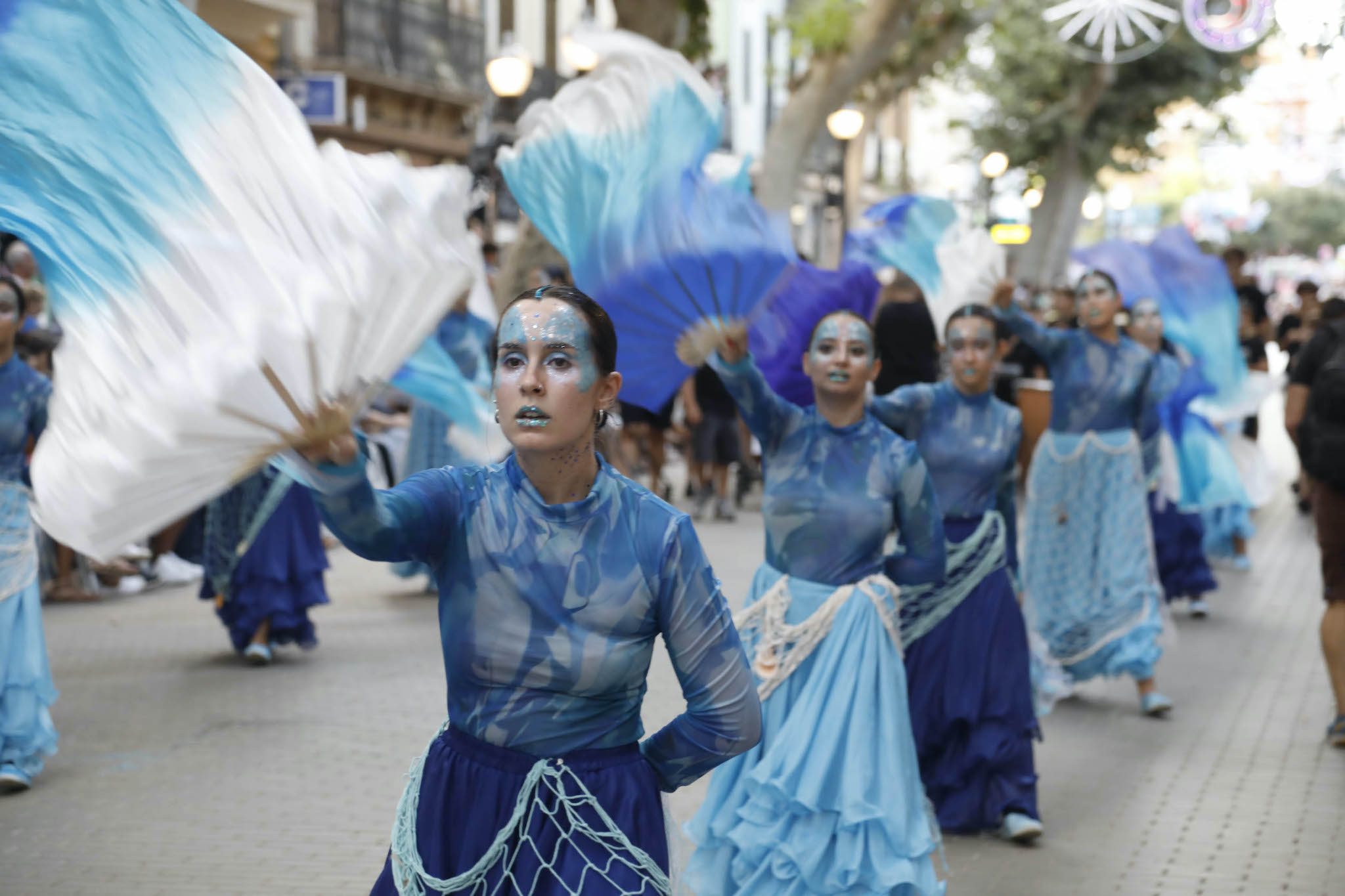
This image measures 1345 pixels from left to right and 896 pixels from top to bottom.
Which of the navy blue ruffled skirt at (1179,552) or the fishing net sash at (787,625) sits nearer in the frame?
the fishing net sash at (787,625)

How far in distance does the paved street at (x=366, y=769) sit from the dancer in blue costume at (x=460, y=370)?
3.57 feet

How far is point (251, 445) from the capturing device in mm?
2314

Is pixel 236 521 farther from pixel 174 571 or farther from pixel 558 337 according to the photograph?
pixel 558 337

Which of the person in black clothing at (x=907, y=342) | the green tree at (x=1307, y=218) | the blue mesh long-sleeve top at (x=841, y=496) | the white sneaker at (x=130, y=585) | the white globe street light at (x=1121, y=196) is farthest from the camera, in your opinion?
the green tree at (x=1307, y=218)

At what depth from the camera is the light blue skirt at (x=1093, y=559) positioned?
26.7 ft

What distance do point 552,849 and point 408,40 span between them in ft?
86.3

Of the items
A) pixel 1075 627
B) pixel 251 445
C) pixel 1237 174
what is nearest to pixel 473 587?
pixel 251 445

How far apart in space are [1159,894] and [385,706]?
3834 millimetres

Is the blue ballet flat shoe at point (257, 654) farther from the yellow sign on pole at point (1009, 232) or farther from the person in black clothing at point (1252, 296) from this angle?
the person in black clothing at point (1252, 296)

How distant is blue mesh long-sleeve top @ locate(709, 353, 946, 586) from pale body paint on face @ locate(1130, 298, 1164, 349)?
5.04 meters

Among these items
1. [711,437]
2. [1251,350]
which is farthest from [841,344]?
[1251,350]

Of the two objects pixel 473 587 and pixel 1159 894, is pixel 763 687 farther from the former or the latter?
pixel 473 587

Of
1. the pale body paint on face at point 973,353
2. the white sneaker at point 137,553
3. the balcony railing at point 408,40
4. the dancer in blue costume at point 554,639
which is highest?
the balcony railing at point 408,40

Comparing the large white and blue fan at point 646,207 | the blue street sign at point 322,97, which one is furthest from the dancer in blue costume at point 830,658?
the blue street sign at point 322,97
